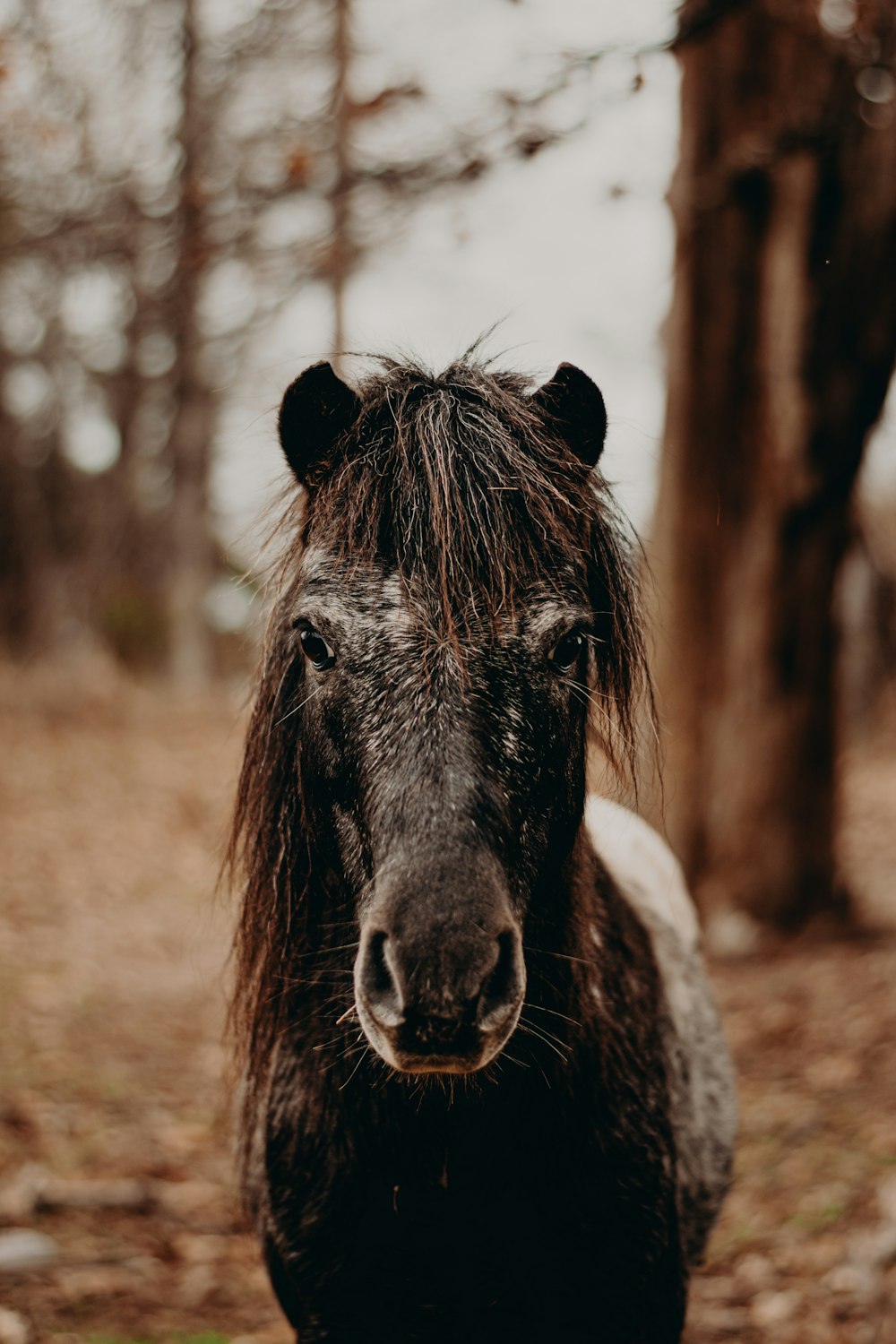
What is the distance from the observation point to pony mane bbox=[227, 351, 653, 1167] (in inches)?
77.1

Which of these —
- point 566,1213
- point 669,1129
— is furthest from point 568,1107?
point 669,1129

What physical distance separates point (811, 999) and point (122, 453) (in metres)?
13.6

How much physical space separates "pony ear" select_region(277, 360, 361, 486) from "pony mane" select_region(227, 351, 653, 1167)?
4 cm

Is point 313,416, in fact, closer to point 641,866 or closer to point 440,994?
point 440,994

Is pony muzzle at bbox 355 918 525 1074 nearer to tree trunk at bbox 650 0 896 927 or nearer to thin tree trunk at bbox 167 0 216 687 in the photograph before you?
tree trunk at bbox 650 0 896 927

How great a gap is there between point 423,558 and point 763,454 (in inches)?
196

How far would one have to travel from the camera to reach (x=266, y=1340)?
3.55 metres

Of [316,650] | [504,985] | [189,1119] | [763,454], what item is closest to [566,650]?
[316,650]

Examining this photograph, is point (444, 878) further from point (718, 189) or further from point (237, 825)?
point (718, 189)

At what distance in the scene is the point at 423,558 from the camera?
1950mm

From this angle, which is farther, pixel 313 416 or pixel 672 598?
pixel 672 598

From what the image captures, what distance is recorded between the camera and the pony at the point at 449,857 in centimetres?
188

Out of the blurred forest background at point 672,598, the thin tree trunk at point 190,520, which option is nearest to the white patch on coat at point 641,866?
the blurred forest background at point 672,598

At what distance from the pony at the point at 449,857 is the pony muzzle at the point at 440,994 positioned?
0.01m
